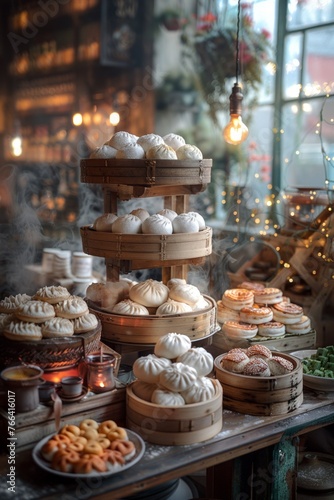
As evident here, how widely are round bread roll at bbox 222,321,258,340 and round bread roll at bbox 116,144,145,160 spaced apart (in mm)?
1126

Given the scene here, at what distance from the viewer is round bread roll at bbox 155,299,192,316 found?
123 inches

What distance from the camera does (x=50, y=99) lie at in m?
7.25

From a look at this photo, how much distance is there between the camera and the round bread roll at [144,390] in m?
2.67

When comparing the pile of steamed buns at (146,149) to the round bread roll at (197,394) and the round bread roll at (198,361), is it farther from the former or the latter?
the round bread roll at (197,394)

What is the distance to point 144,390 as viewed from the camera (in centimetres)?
269

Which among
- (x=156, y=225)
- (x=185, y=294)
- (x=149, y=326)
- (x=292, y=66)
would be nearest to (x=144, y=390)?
(x=149, y=326)

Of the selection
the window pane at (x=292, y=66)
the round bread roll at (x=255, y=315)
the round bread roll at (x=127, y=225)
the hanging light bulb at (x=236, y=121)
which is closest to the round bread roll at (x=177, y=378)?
the round bread roll at (x=127, y=225)

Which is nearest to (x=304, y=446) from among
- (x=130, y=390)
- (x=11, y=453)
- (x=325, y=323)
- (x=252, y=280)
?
(x=325, y=323)

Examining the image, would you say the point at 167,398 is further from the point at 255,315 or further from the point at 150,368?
the point at 255,315

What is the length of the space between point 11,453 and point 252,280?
2.65 metres

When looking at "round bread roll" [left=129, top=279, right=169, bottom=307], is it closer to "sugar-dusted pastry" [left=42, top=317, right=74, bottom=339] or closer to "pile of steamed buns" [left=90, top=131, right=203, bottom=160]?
"sugar-dusted pastry" [left=42, top=317, right=74, bottom=339]

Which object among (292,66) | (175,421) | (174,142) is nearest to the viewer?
(175,421)

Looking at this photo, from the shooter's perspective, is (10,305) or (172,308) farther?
(172,308)

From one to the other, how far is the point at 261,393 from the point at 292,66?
4307 mm
